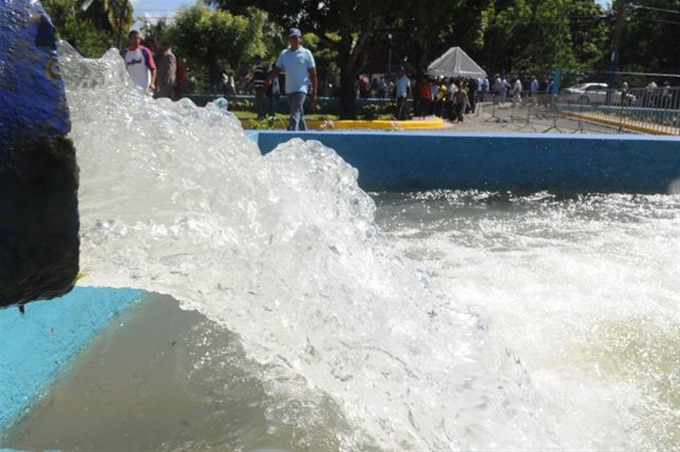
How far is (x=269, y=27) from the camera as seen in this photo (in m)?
41.4

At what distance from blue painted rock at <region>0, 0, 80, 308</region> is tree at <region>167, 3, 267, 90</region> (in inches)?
1219

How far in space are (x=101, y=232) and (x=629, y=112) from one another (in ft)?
48.9

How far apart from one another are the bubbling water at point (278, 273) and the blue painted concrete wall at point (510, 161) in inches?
185

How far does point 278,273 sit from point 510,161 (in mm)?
5677

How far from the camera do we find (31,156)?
3.82ft

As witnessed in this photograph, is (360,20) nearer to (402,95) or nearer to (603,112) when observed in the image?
(402,95)

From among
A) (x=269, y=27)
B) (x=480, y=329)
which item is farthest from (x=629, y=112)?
(x=269, y=27)

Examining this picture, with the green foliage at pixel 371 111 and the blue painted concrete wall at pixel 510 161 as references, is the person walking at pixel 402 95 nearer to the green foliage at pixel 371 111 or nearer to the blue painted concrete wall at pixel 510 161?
the green foliage at pixel 371 111

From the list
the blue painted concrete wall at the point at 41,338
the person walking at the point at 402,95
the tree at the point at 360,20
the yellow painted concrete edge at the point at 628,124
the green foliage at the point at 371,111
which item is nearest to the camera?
the blue painted concrete wall at the point at 41,338

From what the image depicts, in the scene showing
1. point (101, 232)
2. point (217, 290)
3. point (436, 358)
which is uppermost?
point (101, 232)

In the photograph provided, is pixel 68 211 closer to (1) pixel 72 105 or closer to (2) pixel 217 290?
(1) pixel 72 105

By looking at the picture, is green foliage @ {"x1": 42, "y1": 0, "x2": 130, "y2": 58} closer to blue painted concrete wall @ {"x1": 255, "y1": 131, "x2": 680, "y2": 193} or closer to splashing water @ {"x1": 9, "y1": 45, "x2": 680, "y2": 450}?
blue painted concrete wall @ {"x1": 255, "y1": 131, "x2": 680, "y2": 193}

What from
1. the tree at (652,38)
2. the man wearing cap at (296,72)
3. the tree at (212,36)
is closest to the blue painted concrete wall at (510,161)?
the man wearing cap at (296,72)

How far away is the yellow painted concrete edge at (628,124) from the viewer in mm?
13110
